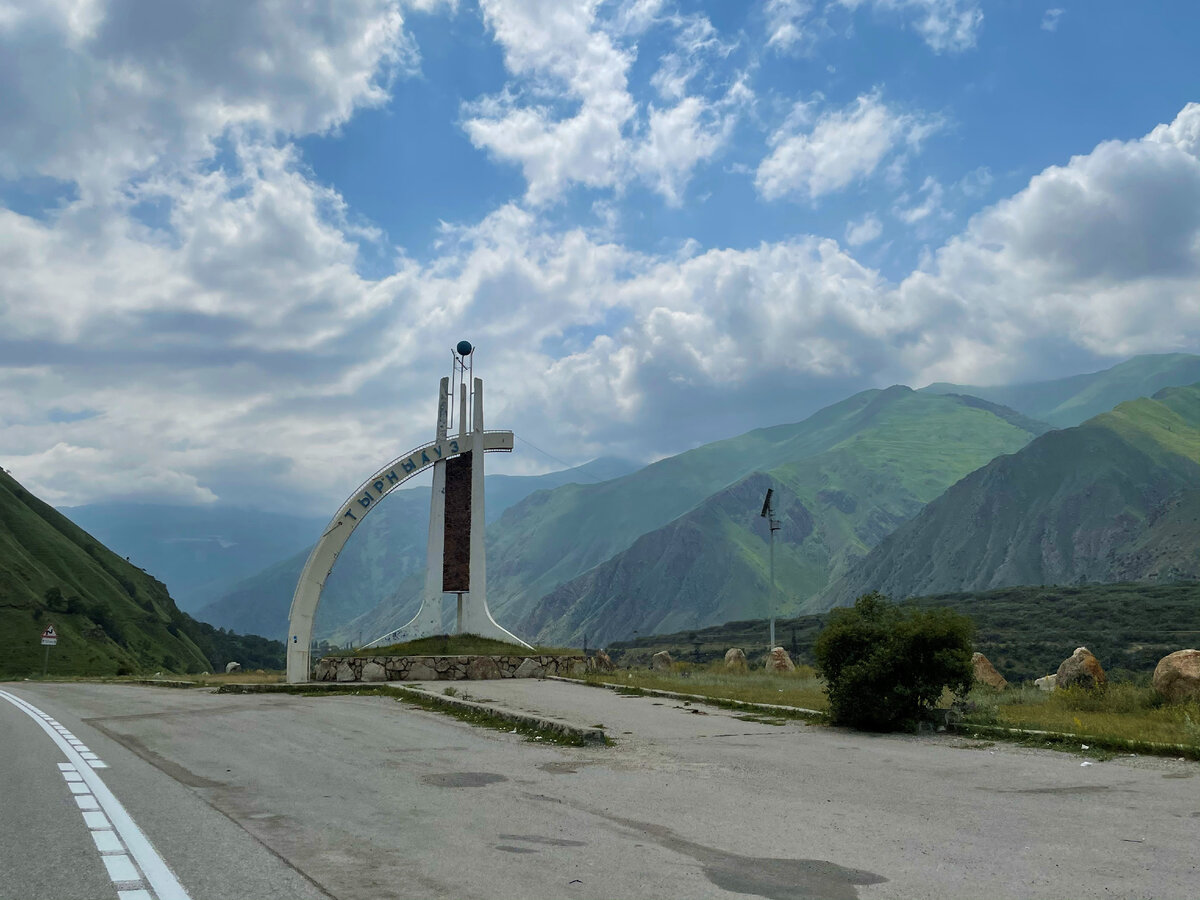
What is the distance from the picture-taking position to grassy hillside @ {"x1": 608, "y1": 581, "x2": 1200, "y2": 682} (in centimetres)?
5712

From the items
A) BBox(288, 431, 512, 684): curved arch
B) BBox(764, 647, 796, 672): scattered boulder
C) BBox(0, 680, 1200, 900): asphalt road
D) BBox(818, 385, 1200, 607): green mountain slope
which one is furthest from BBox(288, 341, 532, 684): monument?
BBox(818, 385, 1200, 607): green mountain slope

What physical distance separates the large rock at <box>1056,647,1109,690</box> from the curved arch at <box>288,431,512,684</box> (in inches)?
765

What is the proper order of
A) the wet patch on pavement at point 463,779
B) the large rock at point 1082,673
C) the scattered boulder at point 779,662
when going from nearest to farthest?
the wet patch on pavement at point 463,779 < the large rock at point 1082,673 < the scattered boulder at point 779,662

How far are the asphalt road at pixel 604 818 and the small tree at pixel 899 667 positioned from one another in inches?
30.0

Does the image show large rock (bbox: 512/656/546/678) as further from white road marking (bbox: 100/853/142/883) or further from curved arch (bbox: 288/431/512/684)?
white road marking (bbox: 100/853/142/883)

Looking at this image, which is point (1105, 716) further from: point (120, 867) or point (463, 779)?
point (120, 867)

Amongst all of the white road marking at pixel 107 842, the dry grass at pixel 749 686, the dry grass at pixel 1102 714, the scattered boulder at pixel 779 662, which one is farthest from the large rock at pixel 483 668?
the white road marking at pixel 107 842

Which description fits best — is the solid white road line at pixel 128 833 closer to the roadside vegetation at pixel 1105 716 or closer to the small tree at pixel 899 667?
the small tree at pixel 899 667

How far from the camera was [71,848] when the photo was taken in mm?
6625

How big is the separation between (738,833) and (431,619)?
2739 centimetres

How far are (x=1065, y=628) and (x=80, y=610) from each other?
9140 cm

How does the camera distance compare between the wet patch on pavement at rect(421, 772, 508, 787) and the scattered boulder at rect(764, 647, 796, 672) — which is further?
the scattered boulder at rect(764, 647, 796, 672)

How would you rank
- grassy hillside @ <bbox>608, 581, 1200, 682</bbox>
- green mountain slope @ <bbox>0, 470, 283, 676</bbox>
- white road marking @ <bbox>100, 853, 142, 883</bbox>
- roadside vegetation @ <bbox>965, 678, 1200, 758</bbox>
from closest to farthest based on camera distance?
white road marking @ <bbox>100, 853, 142, 883</bbox> → roadside vegetation @ <bbox>965, 678, 1200, 758</bbox> → grassy hillside @ <bbox>608, 581, 1200, 682</bbox> → green mountain slope @ <bbox>0, 470, 283, 676</bbox>

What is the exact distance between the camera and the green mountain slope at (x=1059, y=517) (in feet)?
440
